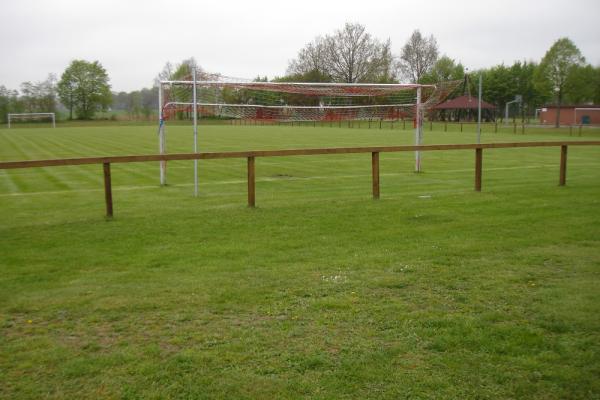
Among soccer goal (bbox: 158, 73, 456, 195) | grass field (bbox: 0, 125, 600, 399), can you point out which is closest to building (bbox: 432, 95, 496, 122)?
soccer goal (bbox: 158, 73, 456, 195)

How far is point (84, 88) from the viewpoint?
103 meters

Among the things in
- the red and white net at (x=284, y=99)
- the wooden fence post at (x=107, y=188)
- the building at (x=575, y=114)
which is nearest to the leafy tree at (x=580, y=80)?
the building at (x=575, y=114)

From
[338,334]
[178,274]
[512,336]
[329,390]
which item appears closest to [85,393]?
[329,390]

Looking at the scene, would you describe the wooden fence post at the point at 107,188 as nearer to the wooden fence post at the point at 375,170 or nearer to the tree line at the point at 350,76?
the wooden fence post at the point at 375,170

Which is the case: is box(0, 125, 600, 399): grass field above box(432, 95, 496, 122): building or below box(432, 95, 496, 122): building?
below

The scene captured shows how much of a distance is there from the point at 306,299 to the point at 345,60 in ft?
270

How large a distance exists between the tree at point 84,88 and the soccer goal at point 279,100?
284 feet

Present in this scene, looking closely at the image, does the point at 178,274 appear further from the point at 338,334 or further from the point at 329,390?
the point at 329,390

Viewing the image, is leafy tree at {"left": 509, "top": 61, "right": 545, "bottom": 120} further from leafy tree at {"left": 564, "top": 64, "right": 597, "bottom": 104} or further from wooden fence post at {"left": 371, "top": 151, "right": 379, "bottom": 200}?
wooden fence post at {"left": 371, "top": 151, "right": 379, "bottom": 200}

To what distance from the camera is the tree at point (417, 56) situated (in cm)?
9344

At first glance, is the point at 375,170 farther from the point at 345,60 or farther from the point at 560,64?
the point at 345,60

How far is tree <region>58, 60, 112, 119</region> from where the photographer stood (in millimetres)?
101062

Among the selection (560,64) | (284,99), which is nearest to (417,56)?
(560,64)

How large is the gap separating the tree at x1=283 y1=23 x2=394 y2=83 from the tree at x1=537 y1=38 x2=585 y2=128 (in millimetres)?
27966
